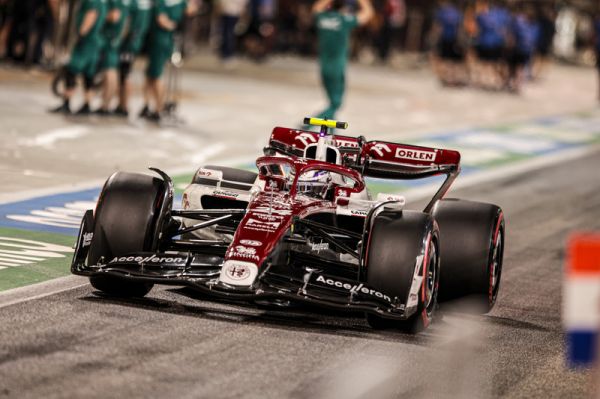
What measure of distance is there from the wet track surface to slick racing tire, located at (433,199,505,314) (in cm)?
16

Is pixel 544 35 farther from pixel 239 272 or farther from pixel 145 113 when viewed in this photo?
pixel 239 272

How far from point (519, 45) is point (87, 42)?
17.9 m

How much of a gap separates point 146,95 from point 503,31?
1608 centimetres

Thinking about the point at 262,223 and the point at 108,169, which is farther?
the point at 108,169

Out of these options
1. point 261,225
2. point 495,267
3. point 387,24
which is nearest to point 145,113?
point 495,267

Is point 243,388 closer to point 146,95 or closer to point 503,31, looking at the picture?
point 146,95

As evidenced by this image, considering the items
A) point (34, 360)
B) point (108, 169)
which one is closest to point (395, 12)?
point (108, 169)

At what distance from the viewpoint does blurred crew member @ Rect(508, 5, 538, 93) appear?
3441 centimetres

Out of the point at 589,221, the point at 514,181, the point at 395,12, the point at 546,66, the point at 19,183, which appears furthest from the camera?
the point at 546,66

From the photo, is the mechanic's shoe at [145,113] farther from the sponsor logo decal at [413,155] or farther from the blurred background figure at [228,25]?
the blurred background figure at [228,25]

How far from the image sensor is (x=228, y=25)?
33.2 metres

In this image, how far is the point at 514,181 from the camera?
Answer: 18422mm

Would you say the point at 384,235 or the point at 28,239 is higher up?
the point at 384,235

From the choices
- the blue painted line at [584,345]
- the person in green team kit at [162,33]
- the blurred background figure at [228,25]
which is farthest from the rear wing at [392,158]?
the blurred background figure at [228,25]
